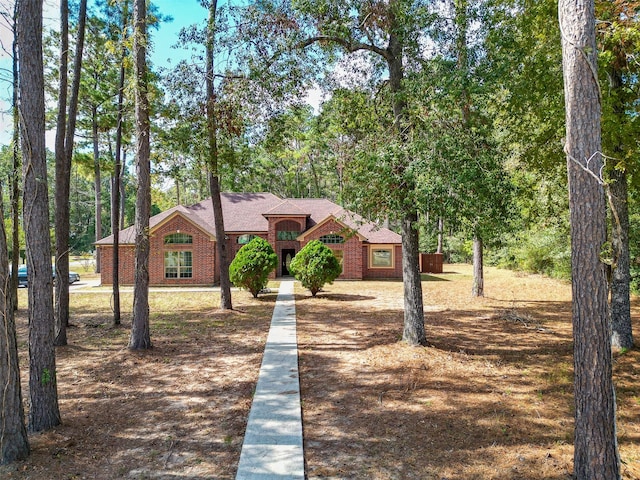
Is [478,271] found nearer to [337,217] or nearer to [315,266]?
[315,266]

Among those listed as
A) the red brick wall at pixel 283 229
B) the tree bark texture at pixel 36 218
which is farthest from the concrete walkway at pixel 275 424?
the red brick wall at pixel 283 229

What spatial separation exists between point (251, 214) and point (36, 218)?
2123 cm

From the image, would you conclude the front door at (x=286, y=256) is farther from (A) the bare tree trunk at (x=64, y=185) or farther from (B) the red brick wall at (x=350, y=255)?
(A) the bare tree trunk at (x=64, y=185)

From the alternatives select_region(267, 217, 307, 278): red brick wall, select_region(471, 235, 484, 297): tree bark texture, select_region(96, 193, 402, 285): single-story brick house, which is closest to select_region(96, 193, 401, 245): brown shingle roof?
select_region(96, 193, 402, 285): single-story brick house

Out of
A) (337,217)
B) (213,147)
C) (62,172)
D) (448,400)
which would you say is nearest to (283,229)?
(337,217)

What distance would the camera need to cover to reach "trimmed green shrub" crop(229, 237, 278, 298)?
15055mm

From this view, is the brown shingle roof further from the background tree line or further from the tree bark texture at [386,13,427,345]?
the tree bark texture at [386,13,427,345]

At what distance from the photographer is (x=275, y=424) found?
471 centimetres

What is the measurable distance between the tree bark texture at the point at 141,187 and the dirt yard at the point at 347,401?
58 cm

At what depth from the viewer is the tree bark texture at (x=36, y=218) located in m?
4.22

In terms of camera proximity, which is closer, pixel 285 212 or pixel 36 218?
pixel 36 218

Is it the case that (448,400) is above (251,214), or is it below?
below

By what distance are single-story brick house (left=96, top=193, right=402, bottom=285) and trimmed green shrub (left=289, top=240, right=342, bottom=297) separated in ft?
10.8

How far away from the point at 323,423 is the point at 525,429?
90.3 inches
